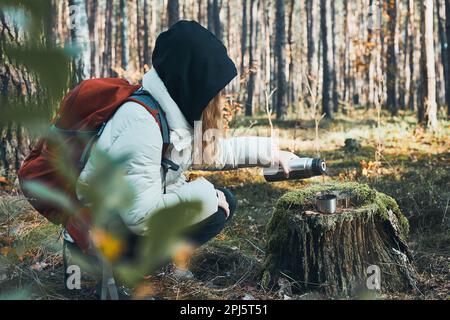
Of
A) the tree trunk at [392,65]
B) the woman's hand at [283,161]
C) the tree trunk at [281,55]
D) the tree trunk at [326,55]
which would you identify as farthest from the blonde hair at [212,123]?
the tree trunk at [392,65]

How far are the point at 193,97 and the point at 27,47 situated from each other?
139cm

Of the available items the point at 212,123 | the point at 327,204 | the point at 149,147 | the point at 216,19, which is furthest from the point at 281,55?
the point at 149,147

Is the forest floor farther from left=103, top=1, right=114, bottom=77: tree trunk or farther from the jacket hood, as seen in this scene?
left=103, top=1, right=114, bottom=77: tree trunk

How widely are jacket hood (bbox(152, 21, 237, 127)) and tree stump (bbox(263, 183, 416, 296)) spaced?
1.26 metres

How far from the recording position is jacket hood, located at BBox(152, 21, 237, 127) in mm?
1943

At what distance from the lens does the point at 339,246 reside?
9.80 feet

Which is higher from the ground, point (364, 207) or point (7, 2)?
point (7, 2)

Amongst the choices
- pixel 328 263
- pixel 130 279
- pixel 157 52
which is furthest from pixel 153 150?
pixel 328 263

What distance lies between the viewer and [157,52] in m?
2.10

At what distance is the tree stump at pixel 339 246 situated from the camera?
2980 millimetres

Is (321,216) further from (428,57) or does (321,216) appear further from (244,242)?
(428,57)

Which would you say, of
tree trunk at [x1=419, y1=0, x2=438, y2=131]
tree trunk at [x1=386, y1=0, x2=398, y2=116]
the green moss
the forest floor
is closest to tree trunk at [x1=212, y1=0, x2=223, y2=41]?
tree trunk at [x1=386, y1=0, x2=398, y2=116]

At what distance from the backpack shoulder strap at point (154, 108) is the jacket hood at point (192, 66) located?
0.08m
